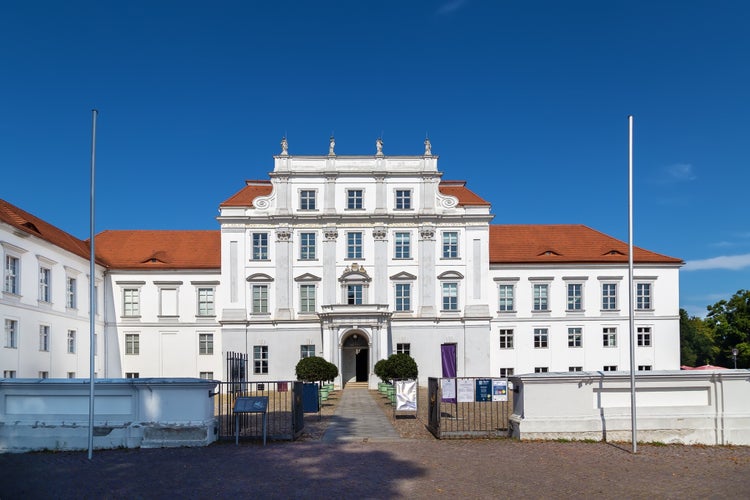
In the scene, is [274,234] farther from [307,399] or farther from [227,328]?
[307,399]

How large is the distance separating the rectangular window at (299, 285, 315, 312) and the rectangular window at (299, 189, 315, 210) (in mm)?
4995

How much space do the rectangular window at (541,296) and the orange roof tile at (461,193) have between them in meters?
6.24

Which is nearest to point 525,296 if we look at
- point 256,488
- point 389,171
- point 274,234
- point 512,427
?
point 389,171

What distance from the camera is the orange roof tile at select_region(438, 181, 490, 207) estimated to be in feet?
143

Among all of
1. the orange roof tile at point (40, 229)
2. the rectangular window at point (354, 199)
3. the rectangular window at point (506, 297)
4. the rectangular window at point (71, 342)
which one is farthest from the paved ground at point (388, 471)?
the rectangular window at point (354, 199)

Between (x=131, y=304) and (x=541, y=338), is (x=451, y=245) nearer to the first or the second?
(x=541, y=338)

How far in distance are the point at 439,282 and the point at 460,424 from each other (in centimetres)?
2307

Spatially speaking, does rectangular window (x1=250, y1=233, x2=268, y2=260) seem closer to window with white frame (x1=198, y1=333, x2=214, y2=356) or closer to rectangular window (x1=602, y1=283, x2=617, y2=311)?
window with white frame (x1=198, y1=333, x2=214, y2=356)

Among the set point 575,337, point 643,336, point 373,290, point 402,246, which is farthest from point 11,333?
point 643,336

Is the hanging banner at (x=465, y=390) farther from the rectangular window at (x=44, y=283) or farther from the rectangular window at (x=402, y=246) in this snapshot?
the rectangular window at (x=402, y=246)

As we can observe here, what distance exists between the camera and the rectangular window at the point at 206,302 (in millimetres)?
43938

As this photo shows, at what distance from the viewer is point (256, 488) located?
1134cm

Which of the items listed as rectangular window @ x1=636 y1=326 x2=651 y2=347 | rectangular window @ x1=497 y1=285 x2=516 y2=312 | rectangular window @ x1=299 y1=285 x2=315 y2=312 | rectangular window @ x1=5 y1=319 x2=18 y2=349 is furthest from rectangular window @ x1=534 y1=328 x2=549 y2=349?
rectangular window @ x1=5 y1=319 x2=18 y2=349

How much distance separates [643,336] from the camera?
1719 inches
